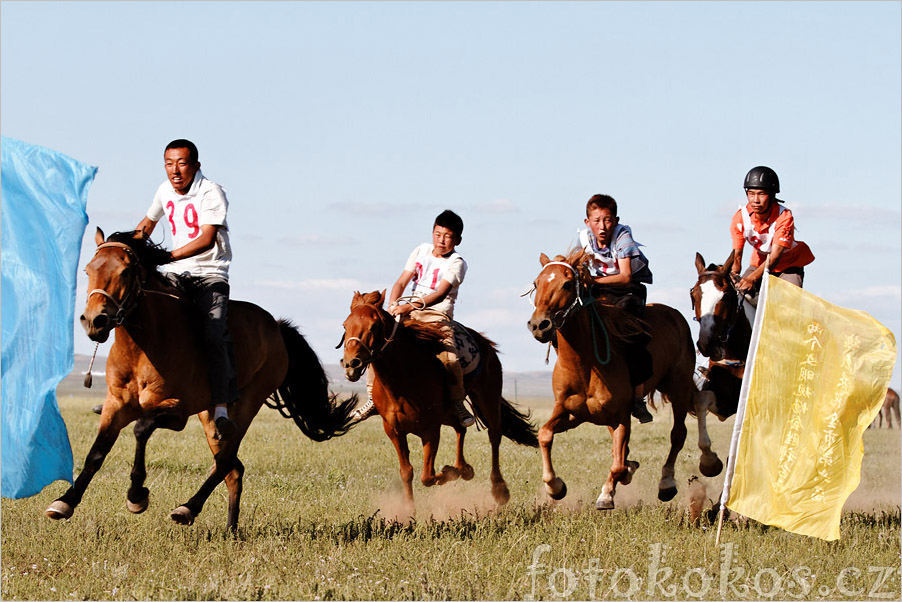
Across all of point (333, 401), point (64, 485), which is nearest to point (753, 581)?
point (333, 401)

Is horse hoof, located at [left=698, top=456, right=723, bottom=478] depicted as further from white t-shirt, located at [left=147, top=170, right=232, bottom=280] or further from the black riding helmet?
white t-shirt, located at [left=147, top=170, right=232, bottom=280]

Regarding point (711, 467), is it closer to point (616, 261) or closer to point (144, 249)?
point (616, 261)

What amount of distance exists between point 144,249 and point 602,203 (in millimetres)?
4480

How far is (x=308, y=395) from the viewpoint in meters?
11.8

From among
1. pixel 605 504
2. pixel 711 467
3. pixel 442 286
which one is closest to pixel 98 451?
pixel 442 286

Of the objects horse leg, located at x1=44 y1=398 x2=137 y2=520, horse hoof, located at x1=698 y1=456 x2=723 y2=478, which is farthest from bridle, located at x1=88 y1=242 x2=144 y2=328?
horse hoof, located at x1=698 y1=456 x2=723 y2=478

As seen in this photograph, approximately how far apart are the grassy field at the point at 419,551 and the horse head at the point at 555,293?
176 centimetres

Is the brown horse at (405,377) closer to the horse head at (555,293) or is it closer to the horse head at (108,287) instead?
the horse head at (555,293)

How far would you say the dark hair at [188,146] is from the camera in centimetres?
973

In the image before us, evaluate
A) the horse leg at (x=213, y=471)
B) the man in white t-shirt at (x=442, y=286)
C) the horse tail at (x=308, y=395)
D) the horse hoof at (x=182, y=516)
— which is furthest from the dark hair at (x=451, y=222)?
the horse hoof at (x=182, y=516)

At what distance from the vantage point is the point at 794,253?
11.2m

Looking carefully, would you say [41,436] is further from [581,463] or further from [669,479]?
[581,463]

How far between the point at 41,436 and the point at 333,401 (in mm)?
3830

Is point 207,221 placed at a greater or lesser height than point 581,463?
greater
